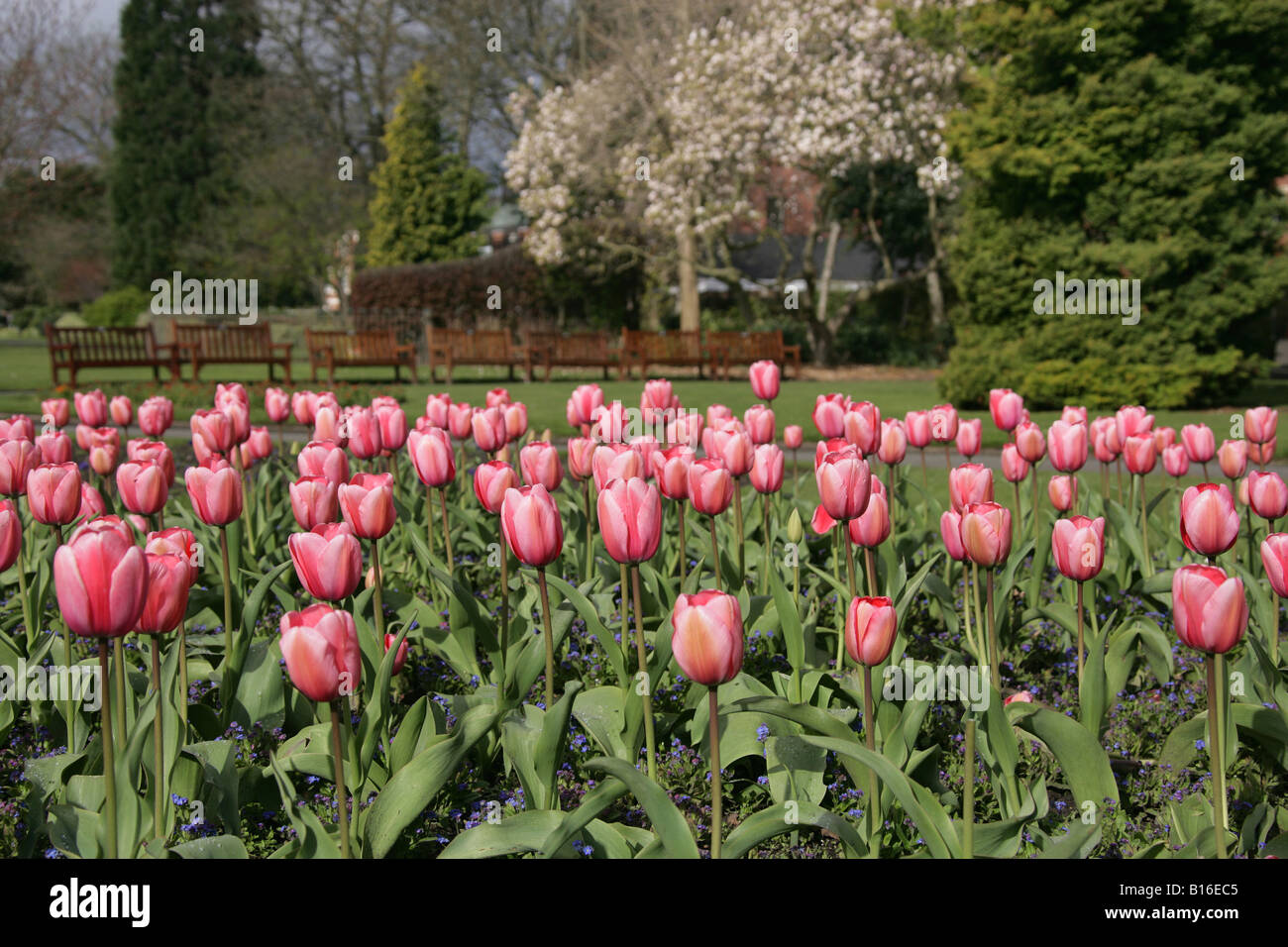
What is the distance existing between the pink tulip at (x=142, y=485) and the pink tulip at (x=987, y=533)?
1.81 metres

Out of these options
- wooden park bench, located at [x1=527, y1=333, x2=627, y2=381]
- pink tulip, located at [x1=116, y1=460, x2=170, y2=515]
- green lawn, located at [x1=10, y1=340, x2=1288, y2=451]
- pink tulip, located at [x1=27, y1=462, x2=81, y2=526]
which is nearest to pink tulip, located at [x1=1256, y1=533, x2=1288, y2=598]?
pink tulip, located at [x1=116, y1=460, x2=170, y2=515]

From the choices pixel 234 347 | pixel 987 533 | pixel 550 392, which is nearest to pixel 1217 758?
pixel 987 533

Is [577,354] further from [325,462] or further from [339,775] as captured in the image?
[339,775]

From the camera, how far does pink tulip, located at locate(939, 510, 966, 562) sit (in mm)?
2322

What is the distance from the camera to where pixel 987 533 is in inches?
86.4

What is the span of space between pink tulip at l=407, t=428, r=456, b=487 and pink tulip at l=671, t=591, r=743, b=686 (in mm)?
1470

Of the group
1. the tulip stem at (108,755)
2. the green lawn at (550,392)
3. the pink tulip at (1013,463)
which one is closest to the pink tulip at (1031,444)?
the pink tulip at (1013,463)

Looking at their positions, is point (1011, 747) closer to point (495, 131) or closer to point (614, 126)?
point (614, 126)

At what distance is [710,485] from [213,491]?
1101 mm

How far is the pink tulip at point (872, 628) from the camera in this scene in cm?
186

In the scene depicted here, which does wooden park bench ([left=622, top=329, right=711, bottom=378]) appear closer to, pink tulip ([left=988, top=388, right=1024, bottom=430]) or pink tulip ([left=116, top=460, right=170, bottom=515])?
pink tulip ([left=988, top=388, right=1024, bottom=430])

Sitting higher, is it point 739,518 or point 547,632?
point 739,518

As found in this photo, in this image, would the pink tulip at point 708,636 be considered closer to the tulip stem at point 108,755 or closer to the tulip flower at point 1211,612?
the tulip flower at point 1211,612
